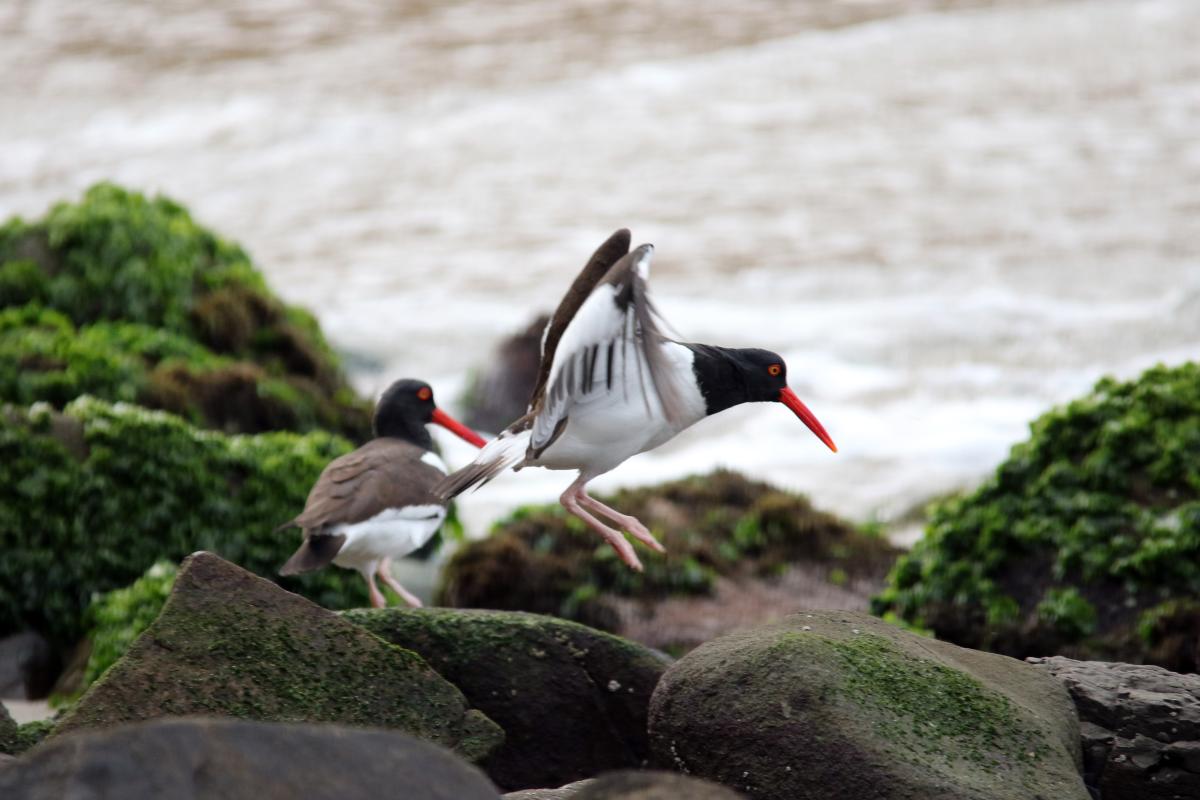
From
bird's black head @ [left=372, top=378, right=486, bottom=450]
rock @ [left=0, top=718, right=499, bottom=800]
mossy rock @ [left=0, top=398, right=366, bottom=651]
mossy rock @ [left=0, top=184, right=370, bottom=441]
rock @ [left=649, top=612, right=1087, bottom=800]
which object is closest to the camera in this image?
rock @ [left=0, top=718, right=499, bottom=800]

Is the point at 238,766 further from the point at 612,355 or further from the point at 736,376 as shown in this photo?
the point at 736,376

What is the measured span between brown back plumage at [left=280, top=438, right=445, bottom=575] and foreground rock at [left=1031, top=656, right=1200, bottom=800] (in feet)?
10.8

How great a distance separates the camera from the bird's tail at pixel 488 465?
509cm

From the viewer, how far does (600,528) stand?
5.27 meters

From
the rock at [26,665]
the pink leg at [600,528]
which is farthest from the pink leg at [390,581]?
the pink leg at [600,528]

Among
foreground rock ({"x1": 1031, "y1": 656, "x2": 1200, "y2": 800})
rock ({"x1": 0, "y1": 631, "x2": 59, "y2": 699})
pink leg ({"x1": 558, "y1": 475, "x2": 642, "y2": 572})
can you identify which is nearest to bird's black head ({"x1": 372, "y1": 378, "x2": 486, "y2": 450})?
rock ({"x1": 0, "y1": 631, "x2": 59, "y2": 699})

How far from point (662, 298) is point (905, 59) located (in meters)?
11.3

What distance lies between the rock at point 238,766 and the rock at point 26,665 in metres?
5.12

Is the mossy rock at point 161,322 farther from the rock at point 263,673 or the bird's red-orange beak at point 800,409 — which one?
the bird's red-orange beak at point 800,409

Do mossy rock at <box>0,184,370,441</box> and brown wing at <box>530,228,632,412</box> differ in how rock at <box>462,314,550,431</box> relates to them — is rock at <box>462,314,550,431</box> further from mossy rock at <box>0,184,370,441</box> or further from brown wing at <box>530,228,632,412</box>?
brown wing at <box>530,228,632,412</box>

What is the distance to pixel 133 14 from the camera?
99.2ft

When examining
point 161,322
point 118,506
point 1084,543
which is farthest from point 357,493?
point 161,322

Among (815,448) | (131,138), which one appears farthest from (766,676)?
(131,138)

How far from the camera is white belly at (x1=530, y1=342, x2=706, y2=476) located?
4914 mm
